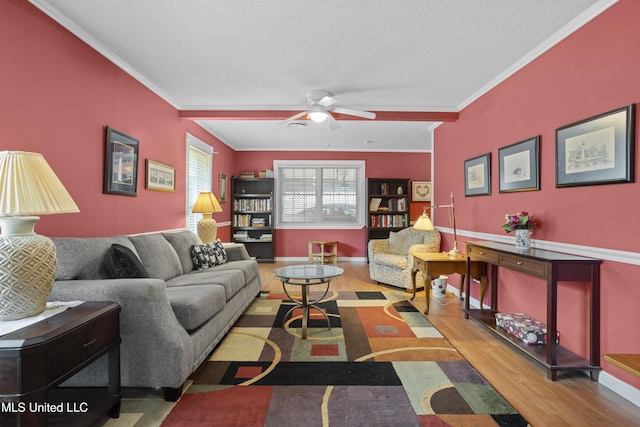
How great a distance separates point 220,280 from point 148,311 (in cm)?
101

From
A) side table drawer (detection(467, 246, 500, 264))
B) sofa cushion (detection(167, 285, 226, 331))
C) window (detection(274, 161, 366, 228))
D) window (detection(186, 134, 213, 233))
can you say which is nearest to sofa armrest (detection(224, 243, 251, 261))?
window (detection(186, 134, 213, 233))

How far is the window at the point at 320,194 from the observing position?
710cm

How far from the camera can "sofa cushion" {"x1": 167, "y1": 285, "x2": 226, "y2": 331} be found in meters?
2.10

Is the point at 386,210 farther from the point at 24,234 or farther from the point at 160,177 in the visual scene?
the point at 24,234

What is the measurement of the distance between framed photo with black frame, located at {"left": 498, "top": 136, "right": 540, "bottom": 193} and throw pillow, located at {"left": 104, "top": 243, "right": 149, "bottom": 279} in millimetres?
3322

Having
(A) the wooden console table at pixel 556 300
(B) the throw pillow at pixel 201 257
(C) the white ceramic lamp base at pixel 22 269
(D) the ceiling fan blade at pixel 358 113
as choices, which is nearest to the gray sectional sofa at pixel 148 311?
(C) the white ceramic lamp base at pixel 22 269

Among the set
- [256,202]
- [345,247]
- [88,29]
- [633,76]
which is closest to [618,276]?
[633,76]

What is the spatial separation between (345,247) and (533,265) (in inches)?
194

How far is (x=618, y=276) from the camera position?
204 cm

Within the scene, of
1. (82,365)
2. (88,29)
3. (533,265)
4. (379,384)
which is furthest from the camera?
(88,29)

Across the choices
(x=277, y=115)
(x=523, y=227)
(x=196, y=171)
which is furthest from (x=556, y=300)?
(x=196, y=171)

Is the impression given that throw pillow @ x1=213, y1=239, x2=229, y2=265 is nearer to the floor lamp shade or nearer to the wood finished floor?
the floor lamp shade

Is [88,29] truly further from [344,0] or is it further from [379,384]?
[379,384]

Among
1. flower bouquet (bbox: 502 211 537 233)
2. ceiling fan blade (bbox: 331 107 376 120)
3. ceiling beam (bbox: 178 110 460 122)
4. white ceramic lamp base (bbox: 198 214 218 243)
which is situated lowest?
white ceramic lamp base (bbox: 198 214 218 243)
